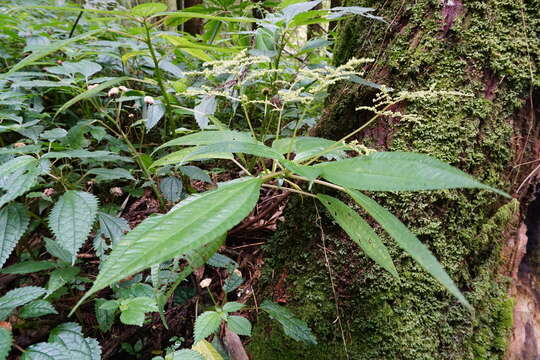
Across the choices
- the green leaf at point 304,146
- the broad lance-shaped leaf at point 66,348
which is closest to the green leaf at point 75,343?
the broad lance-shaped leaf at point 66,348

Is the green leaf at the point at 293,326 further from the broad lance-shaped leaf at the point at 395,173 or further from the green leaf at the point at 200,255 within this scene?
the broad lance-shaped leaf at the point at 395,173

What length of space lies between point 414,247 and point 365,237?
22 centimetres

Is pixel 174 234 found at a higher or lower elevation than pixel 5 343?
higher

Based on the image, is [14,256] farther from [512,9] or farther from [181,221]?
[512,9]

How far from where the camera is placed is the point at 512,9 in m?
1.12

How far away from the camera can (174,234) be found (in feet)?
1.52

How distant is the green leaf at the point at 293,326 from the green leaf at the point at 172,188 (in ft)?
1.95

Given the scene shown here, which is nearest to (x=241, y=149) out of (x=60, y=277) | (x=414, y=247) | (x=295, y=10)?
(x=414, y=247)

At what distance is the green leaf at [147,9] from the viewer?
94cm

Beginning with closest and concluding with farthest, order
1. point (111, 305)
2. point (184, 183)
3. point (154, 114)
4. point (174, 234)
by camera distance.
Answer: point (174, 234) < point (111, 305) < point (154, 114) < point (184, 183)

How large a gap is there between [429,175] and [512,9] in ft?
3.54

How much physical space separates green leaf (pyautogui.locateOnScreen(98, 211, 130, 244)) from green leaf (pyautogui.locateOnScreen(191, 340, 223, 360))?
Answer: 481 millimetres

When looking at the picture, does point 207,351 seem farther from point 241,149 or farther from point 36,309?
point 241,149

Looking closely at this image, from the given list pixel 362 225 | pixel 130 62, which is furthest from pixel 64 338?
pixel 130 62
